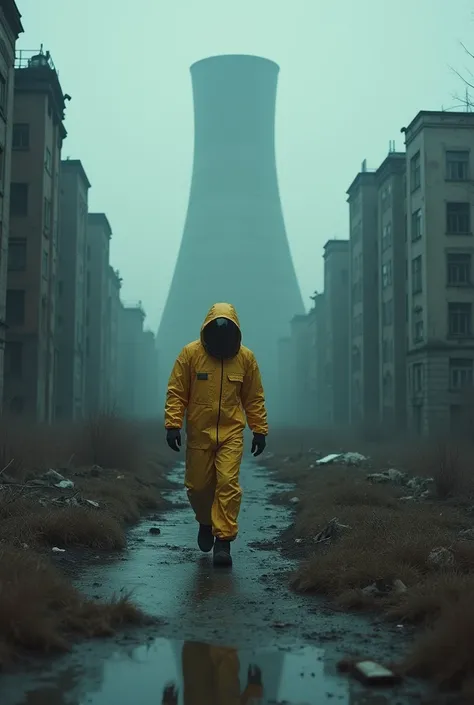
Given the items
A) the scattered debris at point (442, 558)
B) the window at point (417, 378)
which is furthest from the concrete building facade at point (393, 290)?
the scattered debris at point (442, 558)

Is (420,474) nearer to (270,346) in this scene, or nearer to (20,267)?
(20,267)

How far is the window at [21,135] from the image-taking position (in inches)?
1299

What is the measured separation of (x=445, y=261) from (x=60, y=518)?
27856 millimetres

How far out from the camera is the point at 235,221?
83.8m

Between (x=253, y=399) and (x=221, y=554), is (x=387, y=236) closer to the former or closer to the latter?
(x=253, y=399)

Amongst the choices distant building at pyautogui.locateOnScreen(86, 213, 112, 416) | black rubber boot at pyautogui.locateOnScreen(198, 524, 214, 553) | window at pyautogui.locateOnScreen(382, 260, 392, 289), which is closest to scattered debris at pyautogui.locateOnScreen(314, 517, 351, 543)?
black rubber boot at pyautogui.locateOnScreen(198, 524, 214, 553)

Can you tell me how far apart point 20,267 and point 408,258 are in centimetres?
1541

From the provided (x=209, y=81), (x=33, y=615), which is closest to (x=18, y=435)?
(x=33, y=615)

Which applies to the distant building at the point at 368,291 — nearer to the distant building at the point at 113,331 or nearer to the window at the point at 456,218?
the window at the point at 456,218

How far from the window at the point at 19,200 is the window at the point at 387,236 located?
16.4 m

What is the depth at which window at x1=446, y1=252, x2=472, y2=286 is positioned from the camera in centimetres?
3322

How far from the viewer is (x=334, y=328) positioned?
55.7 meters

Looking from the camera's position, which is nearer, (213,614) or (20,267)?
(213,614)

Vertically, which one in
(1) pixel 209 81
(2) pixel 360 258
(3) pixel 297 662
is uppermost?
(1) pixel 209 81
